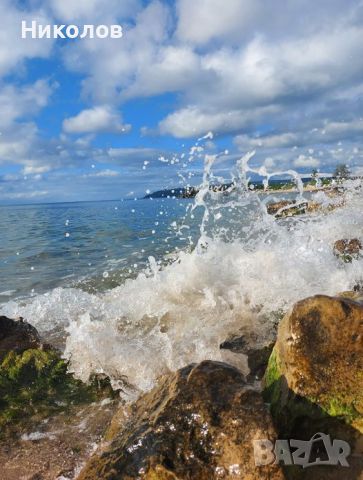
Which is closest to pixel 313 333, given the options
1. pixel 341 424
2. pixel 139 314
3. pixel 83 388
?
pixel 341 424

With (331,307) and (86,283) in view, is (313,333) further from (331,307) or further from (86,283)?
(86,283)

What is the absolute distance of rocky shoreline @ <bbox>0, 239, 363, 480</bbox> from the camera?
3.16m

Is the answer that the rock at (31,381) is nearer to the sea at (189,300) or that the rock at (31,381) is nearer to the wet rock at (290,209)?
the sea at (189,300)

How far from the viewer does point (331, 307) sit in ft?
12.7

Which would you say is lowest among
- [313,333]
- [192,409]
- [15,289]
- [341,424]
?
[15,289]

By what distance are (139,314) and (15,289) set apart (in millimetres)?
6539

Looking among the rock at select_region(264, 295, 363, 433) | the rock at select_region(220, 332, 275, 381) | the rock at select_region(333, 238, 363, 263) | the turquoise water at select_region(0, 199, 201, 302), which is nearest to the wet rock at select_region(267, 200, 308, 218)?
the rock at select_region(333, 238, 363, 263)

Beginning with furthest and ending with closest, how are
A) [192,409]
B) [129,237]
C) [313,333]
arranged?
[129,237] → [313,333] → [192,409]

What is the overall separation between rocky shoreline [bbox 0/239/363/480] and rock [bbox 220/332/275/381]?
1.21 metres

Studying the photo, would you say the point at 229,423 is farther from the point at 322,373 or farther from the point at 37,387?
the point at 37,387

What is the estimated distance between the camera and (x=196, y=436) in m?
3.28

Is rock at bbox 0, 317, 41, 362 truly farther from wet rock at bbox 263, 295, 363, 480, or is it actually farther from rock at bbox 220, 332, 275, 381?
wet rock at bbox 263, 295, 363, 480

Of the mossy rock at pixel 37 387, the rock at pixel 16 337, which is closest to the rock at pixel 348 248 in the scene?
the mossy rock at pixel 37 387

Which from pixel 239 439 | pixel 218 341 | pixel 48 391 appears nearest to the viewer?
pixel 239 439
